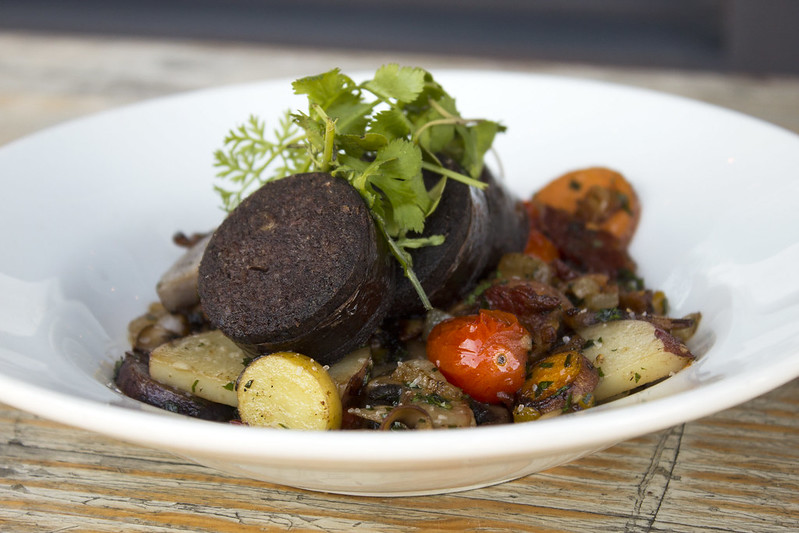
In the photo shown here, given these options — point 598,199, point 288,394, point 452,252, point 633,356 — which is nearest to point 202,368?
point 288,394

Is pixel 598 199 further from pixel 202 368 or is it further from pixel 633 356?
pixel 202 368

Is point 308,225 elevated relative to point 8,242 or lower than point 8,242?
elevated

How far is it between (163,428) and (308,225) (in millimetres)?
851

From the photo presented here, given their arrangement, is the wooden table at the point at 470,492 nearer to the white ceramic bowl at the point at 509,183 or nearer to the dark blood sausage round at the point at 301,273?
the white ceramic bowl at the point at 509,183

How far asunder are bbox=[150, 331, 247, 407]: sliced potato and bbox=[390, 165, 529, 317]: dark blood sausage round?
55 cm

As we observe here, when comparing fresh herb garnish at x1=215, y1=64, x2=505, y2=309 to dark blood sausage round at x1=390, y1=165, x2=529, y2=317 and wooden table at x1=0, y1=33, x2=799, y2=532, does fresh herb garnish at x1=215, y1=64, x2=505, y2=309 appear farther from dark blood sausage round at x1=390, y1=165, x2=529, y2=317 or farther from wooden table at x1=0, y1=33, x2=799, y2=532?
wooden table at x1=0, y1=33, x2=799, y2=532

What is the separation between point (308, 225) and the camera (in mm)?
2328

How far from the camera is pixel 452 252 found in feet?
8.37

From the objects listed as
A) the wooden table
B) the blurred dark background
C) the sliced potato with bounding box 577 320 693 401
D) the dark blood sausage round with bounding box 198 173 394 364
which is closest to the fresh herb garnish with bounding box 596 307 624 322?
the sliced potato with bounding box 577 320 693 401

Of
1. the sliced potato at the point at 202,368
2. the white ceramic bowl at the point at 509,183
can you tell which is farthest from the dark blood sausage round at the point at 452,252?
the white ceramic bowl at the point at 509,183

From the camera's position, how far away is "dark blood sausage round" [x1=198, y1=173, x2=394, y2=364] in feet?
7.34

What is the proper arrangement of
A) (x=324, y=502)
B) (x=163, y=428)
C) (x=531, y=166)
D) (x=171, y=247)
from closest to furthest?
(x=163, y=428), (x=324, y=502), (x=171, y=247), (x=531, y=166)

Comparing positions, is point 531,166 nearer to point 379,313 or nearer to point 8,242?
point 379,313

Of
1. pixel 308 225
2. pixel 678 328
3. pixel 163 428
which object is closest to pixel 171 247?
pixel 308 225
